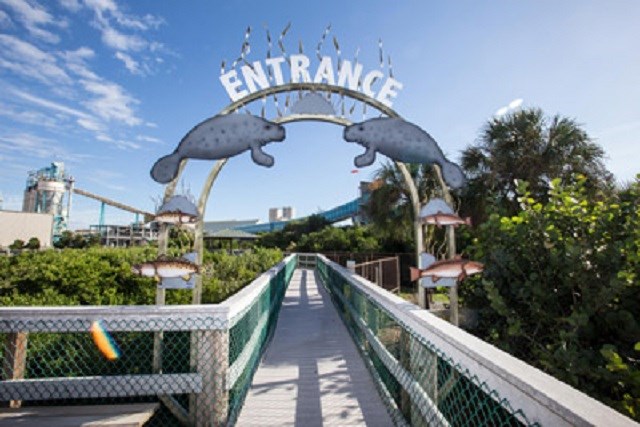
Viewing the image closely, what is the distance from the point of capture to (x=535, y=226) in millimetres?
4453

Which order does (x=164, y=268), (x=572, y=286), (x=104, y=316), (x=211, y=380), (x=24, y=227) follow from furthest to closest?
(x=24, y=227) → (x=572, y=286) → (x=164, y=268) → (x=211, y=380) → (x=104, y=316)

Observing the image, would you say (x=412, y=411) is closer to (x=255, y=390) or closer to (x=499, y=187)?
(x=255, y=390)

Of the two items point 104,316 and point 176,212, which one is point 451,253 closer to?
point 176,212

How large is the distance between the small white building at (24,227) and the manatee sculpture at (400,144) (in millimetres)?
62280

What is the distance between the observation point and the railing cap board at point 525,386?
110 centimetres

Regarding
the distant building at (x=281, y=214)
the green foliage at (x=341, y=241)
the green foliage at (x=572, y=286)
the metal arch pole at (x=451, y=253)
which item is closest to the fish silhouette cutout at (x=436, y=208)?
the metal arch pole at (x=451, y=253)

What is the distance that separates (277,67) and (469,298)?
4.57m

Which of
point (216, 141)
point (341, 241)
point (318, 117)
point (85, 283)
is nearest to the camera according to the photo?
point (216, 141)

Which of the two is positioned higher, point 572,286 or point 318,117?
point 318,117

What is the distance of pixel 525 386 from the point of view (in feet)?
4.37

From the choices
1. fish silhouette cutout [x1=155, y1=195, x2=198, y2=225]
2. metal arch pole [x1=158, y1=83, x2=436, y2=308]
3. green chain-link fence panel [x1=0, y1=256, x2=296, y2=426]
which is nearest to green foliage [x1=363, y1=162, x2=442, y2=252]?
metal arch pole [x1=158, y1=83, x2=436, y2=308]

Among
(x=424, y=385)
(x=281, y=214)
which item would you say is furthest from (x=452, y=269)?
(x=281, y=214)

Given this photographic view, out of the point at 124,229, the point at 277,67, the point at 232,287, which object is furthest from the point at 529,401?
the point at 124,229

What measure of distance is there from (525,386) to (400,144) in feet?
11.2
